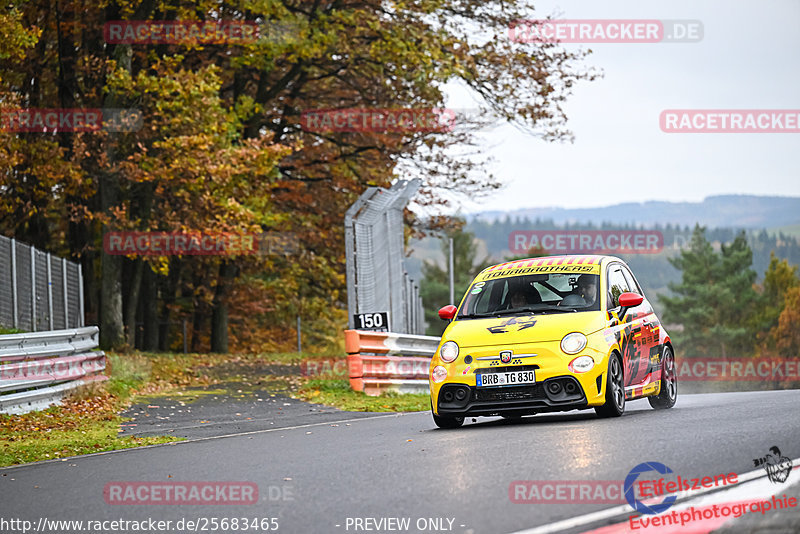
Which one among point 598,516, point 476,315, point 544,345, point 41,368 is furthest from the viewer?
point 41,368

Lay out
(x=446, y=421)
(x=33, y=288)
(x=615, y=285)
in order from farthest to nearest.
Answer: (x=33, y=288) < (x=615, y=285) < (x=446, y=421)

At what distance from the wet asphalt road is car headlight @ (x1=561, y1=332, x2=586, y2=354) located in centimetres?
73

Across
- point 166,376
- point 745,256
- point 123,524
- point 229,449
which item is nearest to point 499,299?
point 229,449

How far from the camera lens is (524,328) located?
11453mm

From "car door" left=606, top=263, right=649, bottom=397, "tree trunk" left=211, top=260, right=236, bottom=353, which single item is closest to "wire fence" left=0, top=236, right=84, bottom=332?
"tree trunk" left=211, top=260, right=236, bottom=353

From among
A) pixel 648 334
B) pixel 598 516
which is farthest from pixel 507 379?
pixel 598 516

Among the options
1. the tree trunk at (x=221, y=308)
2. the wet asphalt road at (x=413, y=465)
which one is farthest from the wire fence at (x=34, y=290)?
the tree trunk at (x=221, y=308)

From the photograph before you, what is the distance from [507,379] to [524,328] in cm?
63

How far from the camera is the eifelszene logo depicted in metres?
7.26

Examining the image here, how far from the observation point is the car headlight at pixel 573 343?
1113 centimetres

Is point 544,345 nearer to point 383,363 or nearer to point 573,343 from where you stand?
point 573,343

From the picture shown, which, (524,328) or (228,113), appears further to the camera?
(228,113)

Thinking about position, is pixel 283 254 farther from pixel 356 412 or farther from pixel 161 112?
pixel 356 412

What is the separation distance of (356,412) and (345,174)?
1858cm
